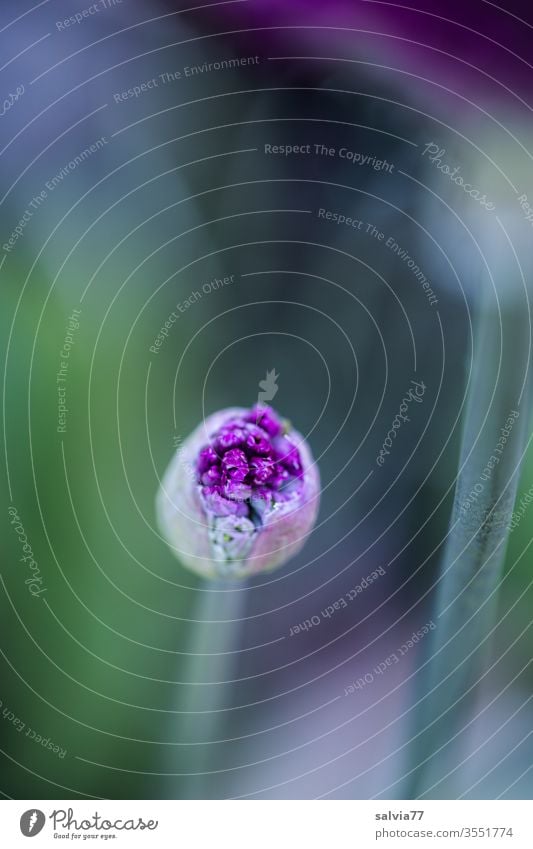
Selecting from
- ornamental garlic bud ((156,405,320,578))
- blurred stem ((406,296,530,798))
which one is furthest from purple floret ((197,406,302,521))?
blurred stem ((406,296,530,798))

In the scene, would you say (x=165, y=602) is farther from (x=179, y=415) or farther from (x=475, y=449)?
(x=475, y=449)

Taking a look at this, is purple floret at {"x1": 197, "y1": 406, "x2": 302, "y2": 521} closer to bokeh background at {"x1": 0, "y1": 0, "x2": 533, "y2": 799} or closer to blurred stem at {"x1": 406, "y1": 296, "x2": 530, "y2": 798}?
bokeh background at {"x1": 0, "y1": 0, "x2": 533, "y2": 799}

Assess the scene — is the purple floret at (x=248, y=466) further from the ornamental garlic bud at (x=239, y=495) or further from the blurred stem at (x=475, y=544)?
the blurred stem at (x=475, y=544)

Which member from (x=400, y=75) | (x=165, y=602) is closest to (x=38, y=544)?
(x=165, y=602)

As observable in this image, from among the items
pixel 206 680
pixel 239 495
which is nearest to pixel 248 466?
pixel 239 495

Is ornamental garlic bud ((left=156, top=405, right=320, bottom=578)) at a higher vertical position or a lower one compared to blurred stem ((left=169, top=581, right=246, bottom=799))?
higher

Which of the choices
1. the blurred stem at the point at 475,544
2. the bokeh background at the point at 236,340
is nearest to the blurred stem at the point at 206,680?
the bokeh background at the point at 236,340
